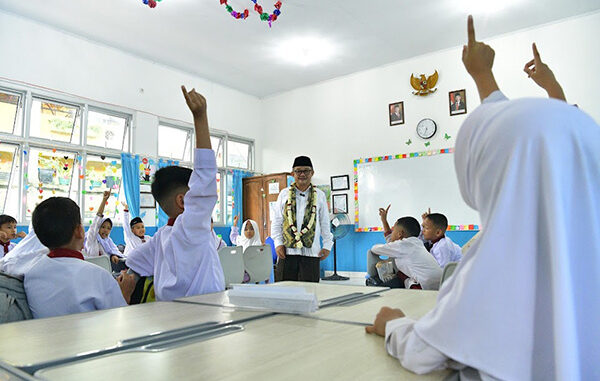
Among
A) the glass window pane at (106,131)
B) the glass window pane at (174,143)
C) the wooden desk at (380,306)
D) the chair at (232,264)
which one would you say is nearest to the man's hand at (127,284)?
the wooden desk at (380,306)

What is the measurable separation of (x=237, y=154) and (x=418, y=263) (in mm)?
6092

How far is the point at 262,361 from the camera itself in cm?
71

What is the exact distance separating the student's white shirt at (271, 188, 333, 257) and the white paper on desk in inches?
99.5

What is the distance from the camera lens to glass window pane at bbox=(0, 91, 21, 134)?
5.35 m

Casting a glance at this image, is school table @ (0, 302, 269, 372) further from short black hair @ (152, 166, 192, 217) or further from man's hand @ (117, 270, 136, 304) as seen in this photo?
short black hair @ (152, 166, 192, 217)

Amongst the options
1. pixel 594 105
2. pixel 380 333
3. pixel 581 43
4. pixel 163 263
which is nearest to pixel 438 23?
pixel 581 43

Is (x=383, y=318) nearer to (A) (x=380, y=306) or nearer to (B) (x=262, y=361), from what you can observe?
(B) (x=262, y=361)

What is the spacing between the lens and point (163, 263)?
1617 mm

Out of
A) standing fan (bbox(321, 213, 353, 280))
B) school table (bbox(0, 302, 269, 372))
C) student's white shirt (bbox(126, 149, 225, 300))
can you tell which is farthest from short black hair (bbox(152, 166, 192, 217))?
standing fan (bbox(321, 213, 353, 280))

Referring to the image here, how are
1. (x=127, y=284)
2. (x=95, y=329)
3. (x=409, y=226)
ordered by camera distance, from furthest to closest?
1. (x=409, y=226)
2. (x=127, y=284)
3. (x=95, y=329)

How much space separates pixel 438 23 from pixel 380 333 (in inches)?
225

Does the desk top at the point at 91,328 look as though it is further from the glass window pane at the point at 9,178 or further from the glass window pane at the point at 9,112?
the glass window pane at the point at 9,112

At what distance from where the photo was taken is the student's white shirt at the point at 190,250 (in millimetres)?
1453

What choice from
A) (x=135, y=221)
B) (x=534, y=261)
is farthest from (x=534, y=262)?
(x=135, y=221)
